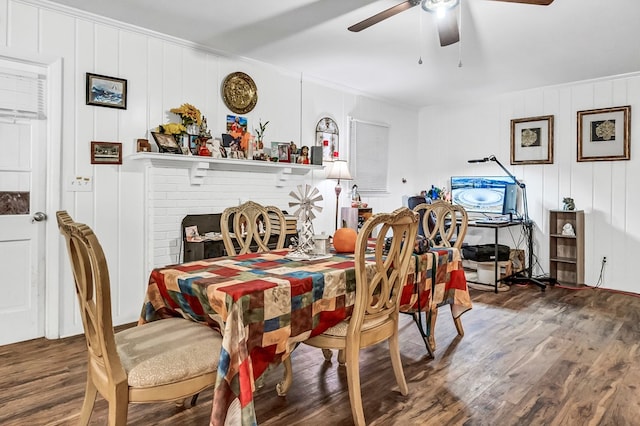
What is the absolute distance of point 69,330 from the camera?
3301 millimetres

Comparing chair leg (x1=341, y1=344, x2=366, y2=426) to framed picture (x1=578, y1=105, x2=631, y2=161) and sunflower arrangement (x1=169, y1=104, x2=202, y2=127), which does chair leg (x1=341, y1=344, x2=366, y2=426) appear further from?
framed picture (x1=578, y1=105, x2=631, y2=161)

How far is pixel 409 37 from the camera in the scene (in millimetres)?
3707

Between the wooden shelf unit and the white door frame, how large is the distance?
5.21m

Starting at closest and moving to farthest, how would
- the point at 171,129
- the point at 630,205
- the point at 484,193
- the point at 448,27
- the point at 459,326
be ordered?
the point at 448,27, the point at 459,326, the point at 171,129, the point at 630,205, the point at 484,193

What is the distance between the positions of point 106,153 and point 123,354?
2.32m

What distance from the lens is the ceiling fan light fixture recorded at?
8.26 feet

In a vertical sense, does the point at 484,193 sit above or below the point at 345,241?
above

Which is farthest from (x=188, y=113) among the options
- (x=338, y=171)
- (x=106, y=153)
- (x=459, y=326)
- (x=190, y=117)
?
(x=459, y=326)

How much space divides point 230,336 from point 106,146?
2.56 meters

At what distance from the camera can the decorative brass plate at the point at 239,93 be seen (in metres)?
4.18

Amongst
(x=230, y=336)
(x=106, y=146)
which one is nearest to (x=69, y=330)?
(x=106, y=146)

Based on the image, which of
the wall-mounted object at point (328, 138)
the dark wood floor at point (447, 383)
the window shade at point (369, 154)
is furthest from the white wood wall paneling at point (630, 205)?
the wall-mounted object at point (328, 138)

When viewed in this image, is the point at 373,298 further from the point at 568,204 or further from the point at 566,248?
the point at 566,248

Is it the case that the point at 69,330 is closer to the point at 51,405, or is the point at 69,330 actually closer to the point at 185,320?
the point at 51,405
